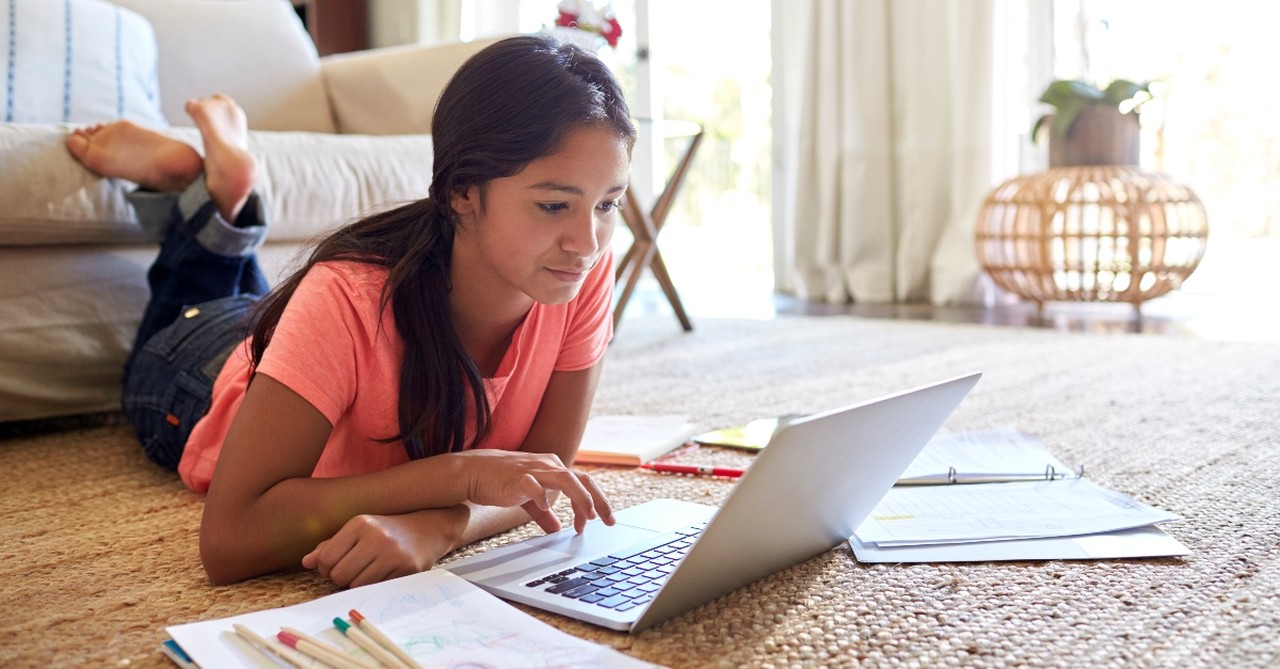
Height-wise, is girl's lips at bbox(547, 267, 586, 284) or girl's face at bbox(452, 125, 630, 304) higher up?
girl's face at bbox(452, 125, 630, 304)

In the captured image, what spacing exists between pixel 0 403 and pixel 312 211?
1.72 ft

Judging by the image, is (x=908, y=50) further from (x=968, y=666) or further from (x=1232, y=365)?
(x=968, y=666)

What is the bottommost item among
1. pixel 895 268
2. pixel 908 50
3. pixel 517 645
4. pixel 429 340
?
pixel 895 268

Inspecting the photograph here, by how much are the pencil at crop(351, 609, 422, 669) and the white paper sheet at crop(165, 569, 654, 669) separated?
0.01 meters

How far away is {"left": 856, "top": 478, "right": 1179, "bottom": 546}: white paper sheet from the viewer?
3.28 ft

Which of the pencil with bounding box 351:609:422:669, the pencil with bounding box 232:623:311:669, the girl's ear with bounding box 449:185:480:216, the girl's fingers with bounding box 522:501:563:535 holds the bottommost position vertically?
the girl's fingers with bounding box 522:501:563:535

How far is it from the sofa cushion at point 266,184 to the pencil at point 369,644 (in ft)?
2.06

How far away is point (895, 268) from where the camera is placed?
3535 millimetres

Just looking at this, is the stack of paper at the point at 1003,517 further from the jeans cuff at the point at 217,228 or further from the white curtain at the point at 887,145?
the white curtain at the point at 887,145

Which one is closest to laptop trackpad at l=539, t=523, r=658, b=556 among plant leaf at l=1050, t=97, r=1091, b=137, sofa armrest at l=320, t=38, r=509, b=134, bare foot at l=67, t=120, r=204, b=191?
bare foot at l=67, t=120, r=204, b=191

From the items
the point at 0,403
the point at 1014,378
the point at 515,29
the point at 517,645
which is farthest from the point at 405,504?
the point at 515,29

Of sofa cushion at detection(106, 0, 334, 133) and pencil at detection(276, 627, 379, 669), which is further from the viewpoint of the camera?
sofa cushion at detection(106, 0, 334, 133)

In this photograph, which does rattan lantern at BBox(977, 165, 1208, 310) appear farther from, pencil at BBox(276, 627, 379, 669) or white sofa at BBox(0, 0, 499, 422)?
pencil at BBox(276, 627, 379, 669)

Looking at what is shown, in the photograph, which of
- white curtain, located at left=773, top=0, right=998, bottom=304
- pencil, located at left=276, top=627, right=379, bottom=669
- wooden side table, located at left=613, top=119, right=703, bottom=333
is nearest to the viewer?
pencil, located at left=276, top=627, right=379, bottom=669
